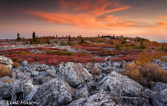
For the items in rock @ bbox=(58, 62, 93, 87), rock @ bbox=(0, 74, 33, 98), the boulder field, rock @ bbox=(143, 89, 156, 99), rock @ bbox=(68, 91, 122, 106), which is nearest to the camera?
rock @ bbox=(68, 91, 122, 106)

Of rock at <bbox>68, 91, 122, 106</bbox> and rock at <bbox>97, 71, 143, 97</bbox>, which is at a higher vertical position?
rock at <bbox>68, 91, 122, 106</bbox>

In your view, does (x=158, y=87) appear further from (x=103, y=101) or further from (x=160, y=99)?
(x=103, y=101)

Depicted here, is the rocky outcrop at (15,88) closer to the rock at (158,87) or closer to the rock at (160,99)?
the rock at (160,99)

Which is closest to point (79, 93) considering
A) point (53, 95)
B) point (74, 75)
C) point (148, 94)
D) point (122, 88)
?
point (53, 95)

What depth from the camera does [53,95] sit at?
3758mm

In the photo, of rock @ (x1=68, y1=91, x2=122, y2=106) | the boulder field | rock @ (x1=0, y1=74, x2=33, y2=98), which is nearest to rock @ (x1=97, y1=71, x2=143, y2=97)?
the boulder field

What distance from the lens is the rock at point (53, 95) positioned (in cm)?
365

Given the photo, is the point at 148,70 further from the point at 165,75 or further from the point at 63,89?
the point at 63,89

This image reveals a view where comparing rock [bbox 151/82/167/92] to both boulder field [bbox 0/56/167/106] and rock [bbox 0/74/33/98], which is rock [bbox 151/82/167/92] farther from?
rock [bbox 0/74/33/98]

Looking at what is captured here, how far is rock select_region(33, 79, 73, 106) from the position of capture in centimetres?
365

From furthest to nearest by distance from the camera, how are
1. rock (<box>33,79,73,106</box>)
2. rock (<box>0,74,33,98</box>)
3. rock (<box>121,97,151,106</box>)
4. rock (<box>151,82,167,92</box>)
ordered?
rock (<box>151,82,167,92</box>) < rock (<box>0,74,33,98</box>) < rock (<box>33,79,73,106</box>) < rock (<box>121,97,151,106</box>)

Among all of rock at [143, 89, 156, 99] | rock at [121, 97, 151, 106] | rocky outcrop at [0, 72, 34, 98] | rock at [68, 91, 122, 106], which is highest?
rock at [68, 91, 122, 106]

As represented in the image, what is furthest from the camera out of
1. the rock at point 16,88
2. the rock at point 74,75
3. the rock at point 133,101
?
the rock at point 74,75

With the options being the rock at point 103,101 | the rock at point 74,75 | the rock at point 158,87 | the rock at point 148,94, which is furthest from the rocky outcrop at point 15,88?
the rock at point 158,87
